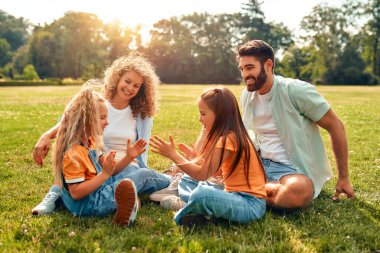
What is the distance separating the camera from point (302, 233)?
12.5 ft

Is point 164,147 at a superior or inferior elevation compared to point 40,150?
superior

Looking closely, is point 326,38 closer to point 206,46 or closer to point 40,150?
point 206,46

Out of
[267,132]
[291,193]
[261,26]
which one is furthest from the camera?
[261,26]

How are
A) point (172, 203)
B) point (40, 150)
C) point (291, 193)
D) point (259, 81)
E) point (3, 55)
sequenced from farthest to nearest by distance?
point (3, 55) < point (259, 81) < point (40, 150) < point (172, 203) < point (291, 193)

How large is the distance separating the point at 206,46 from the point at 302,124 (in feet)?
257

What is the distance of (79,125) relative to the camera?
167 inches

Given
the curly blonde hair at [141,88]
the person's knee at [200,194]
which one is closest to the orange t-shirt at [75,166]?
the person's knee at [200,194]

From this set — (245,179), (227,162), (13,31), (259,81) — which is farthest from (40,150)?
(13,31)

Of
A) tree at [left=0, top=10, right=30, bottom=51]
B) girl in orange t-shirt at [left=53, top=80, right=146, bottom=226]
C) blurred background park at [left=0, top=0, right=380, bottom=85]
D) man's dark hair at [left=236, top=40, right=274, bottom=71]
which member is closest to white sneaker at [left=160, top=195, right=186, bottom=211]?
girl in orange t-shirt at [left=53, top=80, right=146, bottom=226]

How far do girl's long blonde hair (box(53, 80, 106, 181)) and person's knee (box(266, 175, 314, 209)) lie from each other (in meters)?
1.85

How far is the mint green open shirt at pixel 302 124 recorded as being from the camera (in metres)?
4.83

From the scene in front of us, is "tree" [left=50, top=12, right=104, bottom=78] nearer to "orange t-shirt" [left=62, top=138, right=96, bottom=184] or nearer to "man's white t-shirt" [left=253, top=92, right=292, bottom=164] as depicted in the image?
"man's white t-shirt" [left=253, top=92, right=292, bottom=164]

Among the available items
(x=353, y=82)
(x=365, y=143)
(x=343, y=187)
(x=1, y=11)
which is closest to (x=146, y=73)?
(x=343, y=187)

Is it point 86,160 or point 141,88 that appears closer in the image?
point 86,160
